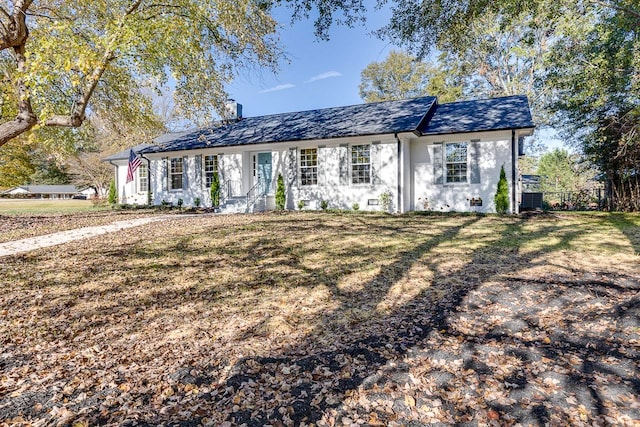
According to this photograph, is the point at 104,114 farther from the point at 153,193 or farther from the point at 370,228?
the point at 370,228

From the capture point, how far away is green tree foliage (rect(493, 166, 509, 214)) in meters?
12.9

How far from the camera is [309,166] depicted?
1553cm

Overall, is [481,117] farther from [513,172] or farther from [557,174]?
[557,174]

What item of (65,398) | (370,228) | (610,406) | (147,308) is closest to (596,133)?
(370,228)

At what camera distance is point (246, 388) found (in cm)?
278

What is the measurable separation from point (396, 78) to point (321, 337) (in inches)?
1354

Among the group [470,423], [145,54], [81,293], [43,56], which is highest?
[145,54]

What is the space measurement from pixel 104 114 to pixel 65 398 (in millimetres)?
11483

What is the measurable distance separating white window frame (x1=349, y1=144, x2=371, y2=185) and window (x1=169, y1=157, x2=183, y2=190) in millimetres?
8920

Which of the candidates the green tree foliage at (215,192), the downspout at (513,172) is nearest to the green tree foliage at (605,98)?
the downspout at (513,172)

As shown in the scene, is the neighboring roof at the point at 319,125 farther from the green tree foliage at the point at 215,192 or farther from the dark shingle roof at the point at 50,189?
the dark shingle roof at the point at 50,189

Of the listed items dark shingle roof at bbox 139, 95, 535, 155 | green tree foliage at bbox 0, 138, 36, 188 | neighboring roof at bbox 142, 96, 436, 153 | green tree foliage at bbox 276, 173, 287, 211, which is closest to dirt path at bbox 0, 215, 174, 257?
dark shingle roof at bbox 139, 95, 535, 155

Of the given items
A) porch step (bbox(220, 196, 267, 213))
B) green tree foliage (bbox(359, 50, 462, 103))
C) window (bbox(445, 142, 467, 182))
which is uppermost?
green tree foliage (bbox(359, 50, 462, 103))

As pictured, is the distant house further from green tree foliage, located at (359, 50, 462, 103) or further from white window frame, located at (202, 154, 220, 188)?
white window frame, located at (202, 154, 220, 188)
